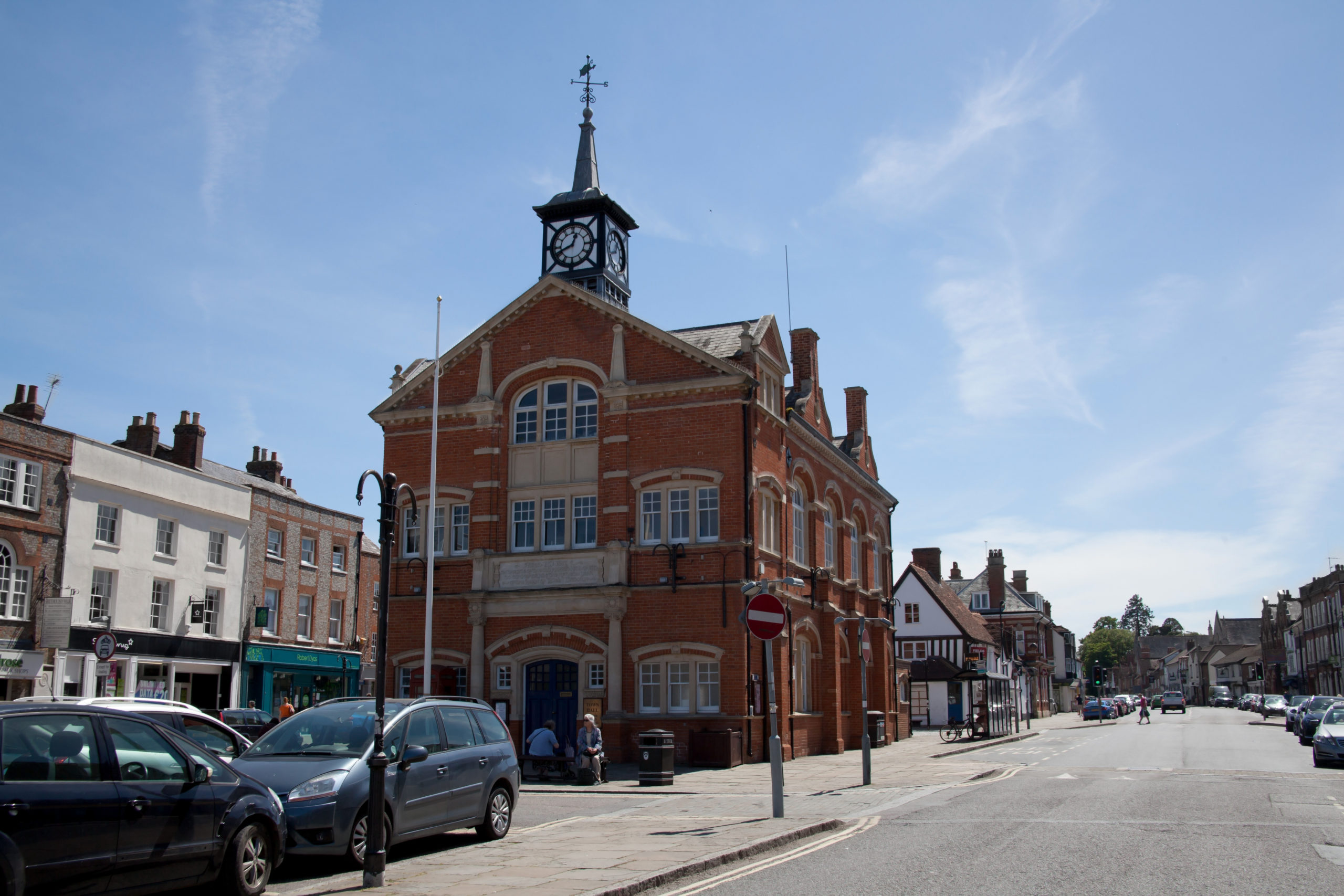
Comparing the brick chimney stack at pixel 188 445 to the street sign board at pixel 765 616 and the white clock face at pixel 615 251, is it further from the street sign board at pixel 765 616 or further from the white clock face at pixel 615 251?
the street sign board at pixel 765 616

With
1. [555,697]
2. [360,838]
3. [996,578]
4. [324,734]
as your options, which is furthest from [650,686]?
[996,578]

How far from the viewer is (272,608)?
1655 inches

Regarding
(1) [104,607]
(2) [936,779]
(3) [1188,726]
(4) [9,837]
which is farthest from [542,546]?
(3) [1188,726]

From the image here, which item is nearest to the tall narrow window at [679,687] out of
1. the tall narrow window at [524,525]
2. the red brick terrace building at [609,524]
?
the red brick terrace building at [609,524]

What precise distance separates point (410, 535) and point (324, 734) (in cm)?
1892

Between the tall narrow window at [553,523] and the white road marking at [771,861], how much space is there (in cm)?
1524

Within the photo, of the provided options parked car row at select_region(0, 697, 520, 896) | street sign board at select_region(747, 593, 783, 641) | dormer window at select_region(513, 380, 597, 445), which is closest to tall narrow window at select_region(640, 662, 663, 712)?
dormer window at select_region(513, 380, 597, 445)

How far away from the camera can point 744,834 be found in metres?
12.2

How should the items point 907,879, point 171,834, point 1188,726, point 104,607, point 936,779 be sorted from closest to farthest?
point 171,834 → point 907,879 → point 936,779 → point 104,607 → point 1188,726

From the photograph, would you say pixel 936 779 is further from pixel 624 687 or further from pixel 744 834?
pixel 744 834

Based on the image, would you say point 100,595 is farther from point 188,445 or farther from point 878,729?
point 878,729

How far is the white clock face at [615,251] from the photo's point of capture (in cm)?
3244

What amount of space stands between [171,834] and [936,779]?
16735 mm

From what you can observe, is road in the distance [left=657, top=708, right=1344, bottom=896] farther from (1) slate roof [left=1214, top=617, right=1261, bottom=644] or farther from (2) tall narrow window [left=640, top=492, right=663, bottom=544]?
(1) slate roof [left=1214, top=617, right=1261, bottom=644]
